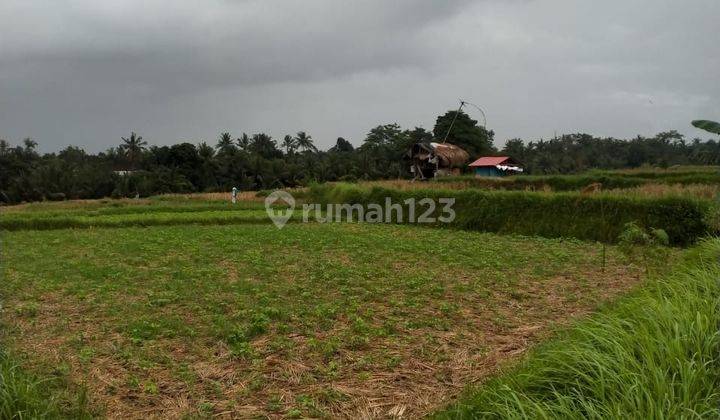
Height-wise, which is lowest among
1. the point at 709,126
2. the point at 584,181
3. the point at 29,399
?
the point at 29,399

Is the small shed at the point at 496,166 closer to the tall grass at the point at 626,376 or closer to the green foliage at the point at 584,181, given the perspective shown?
the green foliage at the point at 584,181

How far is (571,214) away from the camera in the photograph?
12766 millimetres

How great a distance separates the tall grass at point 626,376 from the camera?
7.02 feet

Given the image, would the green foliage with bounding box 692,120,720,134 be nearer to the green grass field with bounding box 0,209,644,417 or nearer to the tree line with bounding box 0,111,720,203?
the green grass field with bounding box 0,209,644,417

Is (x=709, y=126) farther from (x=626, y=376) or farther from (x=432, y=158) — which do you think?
(x=432, y=158)

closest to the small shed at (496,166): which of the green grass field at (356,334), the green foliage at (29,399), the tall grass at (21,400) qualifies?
the green grass field at (356,334)

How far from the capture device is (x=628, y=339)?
2795 mm

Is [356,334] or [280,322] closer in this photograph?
[356,334]

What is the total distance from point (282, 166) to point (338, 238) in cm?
3091

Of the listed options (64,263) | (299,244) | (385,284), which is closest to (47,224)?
(64,263)

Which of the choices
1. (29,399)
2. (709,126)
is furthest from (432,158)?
(29,399)

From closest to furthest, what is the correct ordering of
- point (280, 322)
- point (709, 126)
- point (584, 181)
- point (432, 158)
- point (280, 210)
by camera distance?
point (709, 126) → point (280, 322) → point (280, 210) → point (584, 181) → point (432, 158)

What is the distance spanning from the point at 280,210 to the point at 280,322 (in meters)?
14.3

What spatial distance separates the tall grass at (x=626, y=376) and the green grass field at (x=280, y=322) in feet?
2.40
